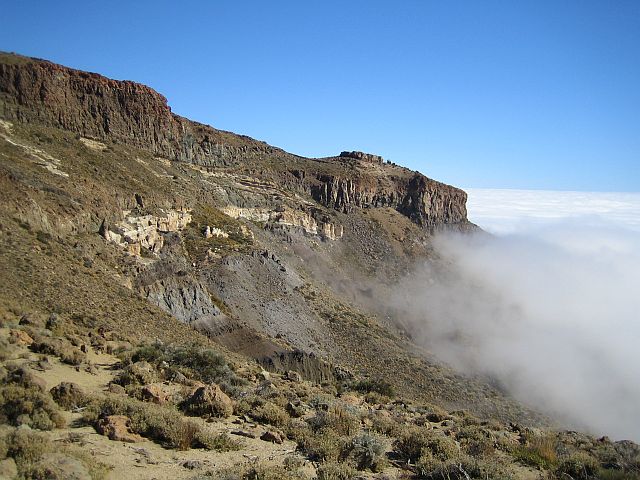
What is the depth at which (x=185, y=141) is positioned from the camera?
66.3 m

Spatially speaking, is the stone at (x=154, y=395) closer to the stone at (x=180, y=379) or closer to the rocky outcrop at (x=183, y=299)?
the stone at (x=180, y=379)

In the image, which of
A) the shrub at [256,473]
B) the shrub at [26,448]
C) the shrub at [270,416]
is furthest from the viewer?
the shrub at [270,416]

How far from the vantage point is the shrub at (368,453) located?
9.38 metres

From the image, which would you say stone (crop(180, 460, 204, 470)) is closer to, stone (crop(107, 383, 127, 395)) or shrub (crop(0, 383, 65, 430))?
shrub (crop(0, 383, 65, 430))

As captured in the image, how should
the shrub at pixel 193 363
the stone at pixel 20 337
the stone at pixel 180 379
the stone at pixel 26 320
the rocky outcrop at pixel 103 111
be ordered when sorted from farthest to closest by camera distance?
the rocky outcrop at pixel 103 111 → the stone at pixel 26 320 → the shrub at pixel 193 363 → the stone at pixel 180 379 → the stone at pixel 20 337

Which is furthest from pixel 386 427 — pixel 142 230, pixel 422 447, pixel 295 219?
pixel 295 219

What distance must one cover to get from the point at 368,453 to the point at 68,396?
6527 millimetres

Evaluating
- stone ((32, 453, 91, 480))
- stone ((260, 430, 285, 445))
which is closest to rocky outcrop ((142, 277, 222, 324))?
stone ((260, 430, 285, 445))

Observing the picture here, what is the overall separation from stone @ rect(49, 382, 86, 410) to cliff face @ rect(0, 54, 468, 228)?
1574 inches

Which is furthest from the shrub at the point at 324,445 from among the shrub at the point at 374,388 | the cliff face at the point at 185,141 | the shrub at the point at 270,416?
the cliff face at the point at 185,141

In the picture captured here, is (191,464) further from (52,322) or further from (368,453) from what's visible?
→ (52,322)

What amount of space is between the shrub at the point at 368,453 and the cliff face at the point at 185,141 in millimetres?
44506

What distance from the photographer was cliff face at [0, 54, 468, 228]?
4791 cm

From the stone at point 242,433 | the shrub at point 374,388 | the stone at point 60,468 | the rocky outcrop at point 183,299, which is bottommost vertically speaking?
the shrub at point 374,388
